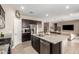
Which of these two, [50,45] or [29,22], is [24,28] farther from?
[50,45]

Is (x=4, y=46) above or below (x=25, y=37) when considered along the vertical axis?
above

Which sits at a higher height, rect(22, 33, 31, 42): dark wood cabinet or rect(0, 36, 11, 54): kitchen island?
rect(0, 36, 11, 54): kitchen island

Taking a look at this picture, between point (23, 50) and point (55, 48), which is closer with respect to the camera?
point (55, 48)

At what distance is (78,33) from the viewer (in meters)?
6.63

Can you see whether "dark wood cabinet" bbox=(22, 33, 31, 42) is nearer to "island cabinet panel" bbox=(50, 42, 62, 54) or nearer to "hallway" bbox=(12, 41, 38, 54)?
"hallway" bbox=(12, 41, 38, 54)

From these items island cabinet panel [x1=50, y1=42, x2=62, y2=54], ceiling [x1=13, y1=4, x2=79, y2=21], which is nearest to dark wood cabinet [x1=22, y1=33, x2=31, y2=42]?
ceiling [x1=13, y1=4, x2=79, y2=21]

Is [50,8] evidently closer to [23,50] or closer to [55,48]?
[55,48]

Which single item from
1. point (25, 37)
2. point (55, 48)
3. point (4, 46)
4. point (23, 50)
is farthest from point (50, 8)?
point (25, 37)

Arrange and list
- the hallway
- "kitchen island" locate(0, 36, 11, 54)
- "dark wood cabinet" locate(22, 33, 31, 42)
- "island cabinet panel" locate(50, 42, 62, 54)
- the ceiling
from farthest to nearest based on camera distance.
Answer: "dark wood cabinet" locate(22, 33, 31, 42), the ceiling, the hallway, "island cabinet panel" locate(50, 42, 62, 54), "kitchen island" locate(0, 36, 11, 54)

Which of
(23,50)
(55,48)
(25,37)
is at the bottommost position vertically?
(23,50)

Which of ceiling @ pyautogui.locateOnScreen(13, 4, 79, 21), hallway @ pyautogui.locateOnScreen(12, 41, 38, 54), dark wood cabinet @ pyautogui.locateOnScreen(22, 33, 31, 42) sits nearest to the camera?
hallway @ pyautogui.locateOnScreen(12, 41, 38, 54)

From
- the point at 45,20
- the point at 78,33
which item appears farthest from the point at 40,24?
the point at 78,33

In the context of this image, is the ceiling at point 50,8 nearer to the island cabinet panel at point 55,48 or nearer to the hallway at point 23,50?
the island cabinet panel at point 55,48

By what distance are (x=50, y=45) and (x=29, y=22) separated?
13.0 feet
